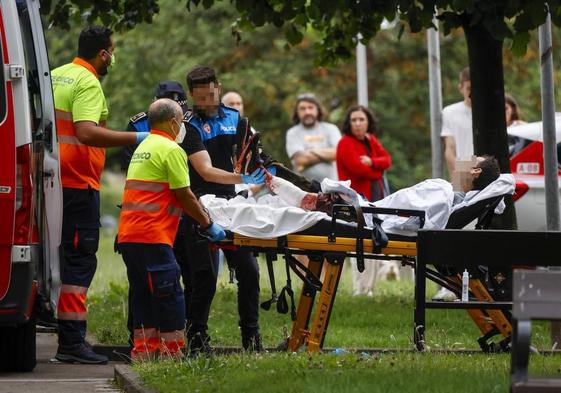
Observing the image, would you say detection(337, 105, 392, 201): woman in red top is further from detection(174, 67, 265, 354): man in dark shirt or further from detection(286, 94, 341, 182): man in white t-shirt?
detection(174, 67, 265, 354): man in dark shirt

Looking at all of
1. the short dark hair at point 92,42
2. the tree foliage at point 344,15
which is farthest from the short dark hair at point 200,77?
the tree foliage at point 344,15

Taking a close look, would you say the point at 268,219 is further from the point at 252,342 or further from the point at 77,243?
the point at 77,243

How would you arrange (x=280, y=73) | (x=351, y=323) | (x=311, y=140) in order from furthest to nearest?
(x=280, y=73)
(x=311, y=140)
(x=351, y=323)

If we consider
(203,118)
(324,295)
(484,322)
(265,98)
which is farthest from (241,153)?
(265,98)

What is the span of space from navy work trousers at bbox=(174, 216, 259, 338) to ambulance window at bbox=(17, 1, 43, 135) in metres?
1.26

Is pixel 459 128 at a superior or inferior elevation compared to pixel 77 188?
superior

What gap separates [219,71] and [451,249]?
2823 cm

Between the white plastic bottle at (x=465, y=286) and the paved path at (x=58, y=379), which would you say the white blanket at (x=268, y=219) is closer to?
the white plastic bottle at (x=465, y=286)

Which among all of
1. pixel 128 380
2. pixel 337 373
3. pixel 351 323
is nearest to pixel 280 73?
pixel 351 323

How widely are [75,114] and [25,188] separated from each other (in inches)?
52.0

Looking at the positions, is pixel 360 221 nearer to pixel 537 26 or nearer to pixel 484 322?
pixel 484 322

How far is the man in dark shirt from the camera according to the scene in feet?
36.7

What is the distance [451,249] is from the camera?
393 inches

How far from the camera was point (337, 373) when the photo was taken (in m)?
8.59
